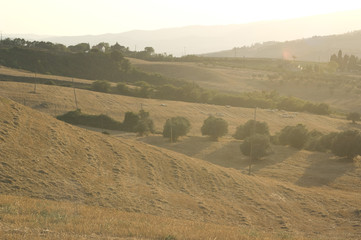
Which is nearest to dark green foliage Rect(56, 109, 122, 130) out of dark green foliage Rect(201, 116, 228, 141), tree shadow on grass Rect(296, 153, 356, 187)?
dark green foliage Rect(201, 116, 228, 141)

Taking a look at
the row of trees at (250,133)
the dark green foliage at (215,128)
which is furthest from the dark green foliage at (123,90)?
the dark green foliage at (215,128)

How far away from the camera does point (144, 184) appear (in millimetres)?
26781

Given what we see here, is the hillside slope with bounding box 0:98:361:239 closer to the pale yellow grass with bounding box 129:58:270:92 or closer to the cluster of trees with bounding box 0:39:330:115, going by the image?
the cluster of trees with bounding box 0:39:330:115

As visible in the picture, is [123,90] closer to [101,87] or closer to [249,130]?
[101,87]

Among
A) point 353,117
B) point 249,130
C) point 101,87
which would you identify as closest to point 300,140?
point 249,130

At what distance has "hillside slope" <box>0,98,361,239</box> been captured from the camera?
22727mm

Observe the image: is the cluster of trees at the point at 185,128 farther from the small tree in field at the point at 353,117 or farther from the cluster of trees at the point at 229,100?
the small tree in field at the point at 353,117

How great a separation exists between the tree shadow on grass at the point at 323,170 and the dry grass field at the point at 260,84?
67511 millimetres

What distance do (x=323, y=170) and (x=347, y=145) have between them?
560cm

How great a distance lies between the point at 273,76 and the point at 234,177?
11672cm

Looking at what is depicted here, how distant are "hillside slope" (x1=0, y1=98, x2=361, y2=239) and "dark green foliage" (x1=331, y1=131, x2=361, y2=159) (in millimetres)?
12208

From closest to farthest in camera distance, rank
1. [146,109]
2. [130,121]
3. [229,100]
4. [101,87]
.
Answer: [130,121] < [146,109] < [101,87] < [229,100]

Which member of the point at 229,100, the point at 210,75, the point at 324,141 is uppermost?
the point at 210,75

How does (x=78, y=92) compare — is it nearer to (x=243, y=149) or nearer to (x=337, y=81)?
(x=243, y=149)
